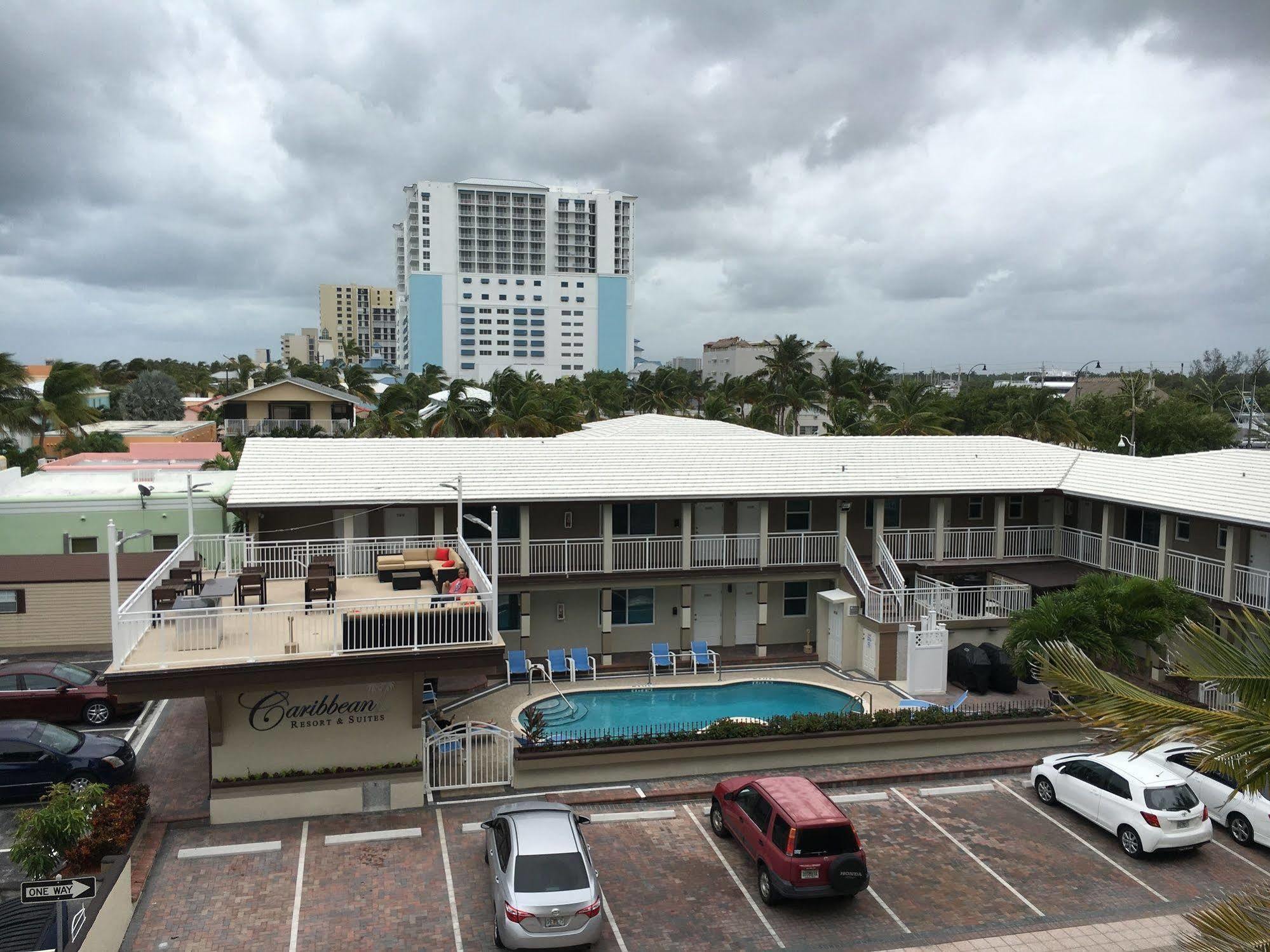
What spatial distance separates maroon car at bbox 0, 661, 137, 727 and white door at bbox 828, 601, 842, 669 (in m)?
18.1

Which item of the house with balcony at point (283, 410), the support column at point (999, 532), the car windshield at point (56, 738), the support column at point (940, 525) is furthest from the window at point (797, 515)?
the house with balcony at point (283, 410)

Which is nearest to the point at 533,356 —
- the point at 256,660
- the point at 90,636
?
the point at 90,636

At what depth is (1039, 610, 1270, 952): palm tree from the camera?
6.75 metres

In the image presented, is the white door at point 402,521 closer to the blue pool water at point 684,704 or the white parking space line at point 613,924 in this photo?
the blue pool water at point 684,704

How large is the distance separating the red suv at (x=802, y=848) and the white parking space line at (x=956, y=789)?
4.95 m

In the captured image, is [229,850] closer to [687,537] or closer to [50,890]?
[50,890]

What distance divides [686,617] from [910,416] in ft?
100

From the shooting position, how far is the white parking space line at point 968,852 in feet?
49.4

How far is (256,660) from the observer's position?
16.0 m

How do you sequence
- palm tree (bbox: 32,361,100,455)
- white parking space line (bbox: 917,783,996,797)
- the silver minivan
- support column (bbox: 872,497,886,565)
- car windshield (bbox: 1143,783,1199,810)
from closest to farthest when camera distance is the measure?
the silver minivan
car windshield (bbox: 1143,783,1199,810)
white parking space line (bbox: 917,783,996,797)
support column (bbox: 872,497,886,565)
palm tree (bbox: 32,361,100,455)

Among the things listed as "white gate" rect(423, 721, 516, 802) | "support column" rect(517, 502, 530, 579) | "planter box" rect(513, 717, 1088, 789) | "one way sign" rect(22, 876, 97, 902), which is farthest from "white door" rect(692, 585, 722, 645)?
"one way sign" rect(22, 876, 97, 902)

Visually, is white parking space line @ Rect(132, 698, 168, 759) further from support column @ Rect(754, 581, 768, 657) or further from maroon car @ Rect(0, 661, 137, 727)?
support column @ Rect(754, 581, 768, 657)

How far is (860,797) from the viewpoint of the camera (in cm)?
1886

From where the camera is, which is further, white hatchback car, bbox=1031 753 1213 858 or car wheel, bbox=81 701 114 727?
car wheel, bbox=81 701 114 727
